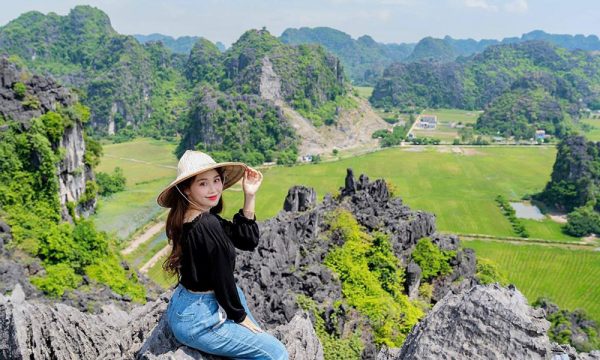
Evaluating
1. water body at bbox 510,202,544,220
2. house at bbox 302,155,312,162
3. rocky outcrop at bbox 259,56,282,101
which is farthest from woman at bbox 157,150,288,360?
rocky outcrop at bbox 259,56,282,101

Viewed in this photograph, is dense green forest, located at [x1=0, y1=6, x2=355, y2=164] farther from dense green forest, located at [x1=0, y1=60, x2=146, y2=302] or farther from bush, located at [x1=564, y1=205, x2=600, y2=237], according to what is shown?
dense green forest, located at [x1=0, y1=60, x2=146, y2=302]

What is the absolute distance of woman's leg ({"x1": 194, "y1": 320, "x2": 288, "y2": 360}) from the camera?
16.3 ft

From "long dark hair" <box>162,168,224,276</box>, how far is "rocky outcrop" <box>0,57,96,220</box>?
3398 cm

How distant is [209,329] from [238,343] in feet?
1.14

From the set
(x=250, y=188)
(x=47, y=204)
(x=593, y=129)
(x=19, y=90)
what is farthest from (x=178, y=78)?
(x=250, y=188)

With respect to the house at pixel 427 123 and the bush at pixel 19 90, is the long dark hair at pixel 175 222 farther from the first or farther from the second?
the house at pixel 427 123

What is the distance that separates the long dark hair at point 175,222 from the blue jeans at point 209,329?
0.29 meters

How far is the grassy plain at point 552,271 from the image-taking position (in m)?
34.9

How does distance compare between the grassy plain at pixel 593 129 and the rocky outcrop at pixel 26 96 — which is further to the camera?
the grassy plain at pixel 593 129

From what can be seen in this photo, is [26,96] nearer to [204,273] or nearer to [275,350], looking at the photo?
[204,273]

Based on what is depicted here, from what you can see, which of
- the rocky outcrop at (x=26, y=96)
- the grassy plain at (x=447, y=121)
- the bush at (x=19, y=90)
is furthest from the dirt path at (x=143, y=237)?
the grassy plain at (x=447, y=121)

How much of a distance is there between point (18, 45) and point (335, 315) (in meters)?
150

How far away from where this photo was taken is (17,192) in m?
32.0

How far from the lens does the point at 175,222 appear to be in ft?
16.7
